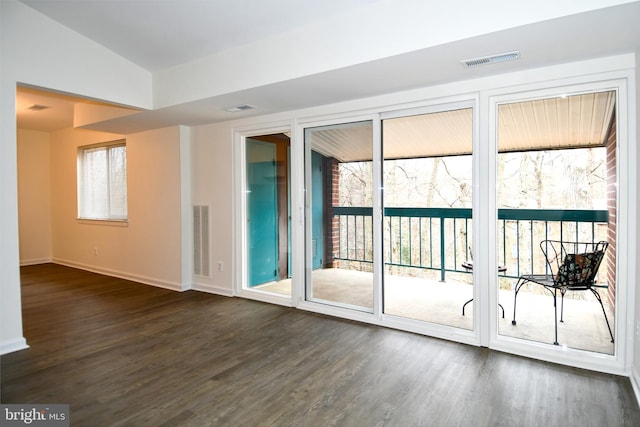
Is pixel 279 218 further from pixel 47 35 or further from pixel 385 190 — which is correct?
pixel 47 35

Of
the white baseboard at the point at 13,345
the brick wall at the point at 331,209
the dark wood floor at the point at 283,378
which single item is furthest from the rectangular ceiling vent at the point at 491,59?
the white baseboard at the point at 13,345

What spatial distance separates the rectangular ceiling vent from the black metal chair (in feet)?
4.97

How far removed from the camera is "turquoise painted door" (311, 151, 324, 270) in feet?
14.0

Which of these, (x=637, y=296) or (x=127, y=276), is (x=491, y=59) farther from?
(x=127, y=276)

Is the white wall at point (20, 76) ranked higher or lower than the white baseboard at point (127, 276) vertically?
higher

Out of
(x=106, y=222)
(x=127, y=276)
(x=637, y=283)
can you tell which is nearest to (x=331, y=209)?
(x=637, y=283)

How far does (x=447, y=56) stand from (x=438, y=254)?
272 centimetres

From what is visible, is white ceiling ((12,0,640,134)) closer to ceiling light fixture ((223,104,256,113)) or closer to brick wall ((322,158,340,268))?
ceiling light fixture ((223,104,256,113))

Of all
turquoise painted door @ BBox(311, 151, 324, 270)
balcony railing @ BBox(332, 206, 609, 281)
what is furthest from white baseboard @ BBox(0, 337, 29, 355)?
balcony railing @ BBox(332, 206, 609, 281)

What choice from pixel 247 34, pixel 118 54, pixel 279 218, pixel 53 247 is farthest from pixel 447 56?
pixel 53 247

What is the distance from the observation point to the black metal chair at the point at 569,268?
2924 mm

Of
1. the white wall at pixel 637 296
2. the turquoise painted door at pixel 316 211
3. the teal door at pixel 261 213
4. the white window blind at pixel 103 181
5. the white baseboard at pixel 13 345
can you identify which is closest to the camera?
the white wall at pixel 637 296

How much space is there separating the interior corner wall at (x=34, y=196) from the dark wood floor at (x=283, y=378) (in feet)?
13.9

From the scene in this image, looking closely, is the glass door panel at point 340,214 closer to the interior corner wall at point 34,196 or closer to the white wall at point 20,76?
the white wall at point 20,76
